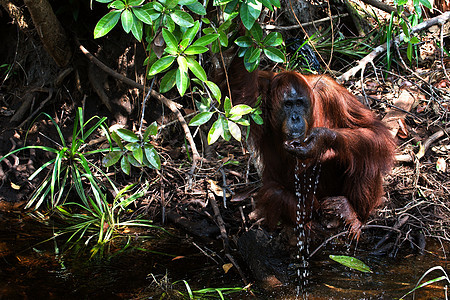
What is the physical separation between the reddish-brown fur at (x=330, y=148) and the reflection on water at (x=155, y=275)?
0.37 meters

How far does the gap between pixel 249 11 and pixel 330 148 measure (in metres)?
1.35

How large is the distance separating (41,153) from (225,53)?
2612 millimetres

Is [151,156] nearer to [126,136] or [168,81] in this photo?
[126,136]

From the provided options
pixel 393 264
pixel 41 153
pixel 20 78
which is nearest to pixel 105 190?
pixel 41 153

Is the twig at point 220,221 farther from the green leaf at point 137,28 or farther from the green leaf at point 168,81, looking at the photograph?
the green leaf at point 137,28

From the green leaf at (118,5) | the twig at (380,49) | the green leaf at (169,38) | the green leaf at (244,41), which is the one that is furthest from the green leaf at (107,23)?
the twig at (380,49)

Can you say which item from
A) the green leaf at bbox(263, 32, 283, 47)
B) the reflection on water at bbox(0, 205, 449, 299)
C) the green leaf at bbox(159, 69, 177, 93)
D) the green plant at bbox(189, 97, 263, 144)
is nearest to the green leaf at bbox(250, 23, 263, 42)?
the green leaf at bbox(263, 32, 283, 47)

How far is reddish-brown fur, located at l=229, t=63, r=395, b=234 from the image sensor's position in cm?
334

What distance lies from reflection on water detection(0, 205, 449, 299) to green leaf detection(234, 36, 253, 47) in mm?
1462

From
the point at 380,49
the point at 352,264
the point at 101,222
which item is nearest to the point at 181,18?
the point at 352,264

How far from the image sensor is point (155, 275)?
314 cm

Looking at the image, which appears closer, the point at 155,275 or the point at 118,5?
the point at 118,5

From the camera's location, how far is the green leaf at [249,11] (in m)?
2.39

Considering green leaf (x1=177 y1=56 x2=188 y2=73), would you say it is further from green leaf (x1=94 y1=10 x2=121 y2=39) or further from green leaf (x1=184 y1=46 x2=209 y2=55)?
green leaf (x1=94 y1=10 x2=121 y2=39)
